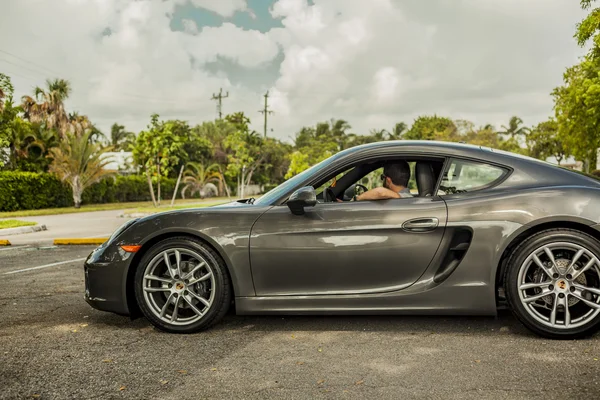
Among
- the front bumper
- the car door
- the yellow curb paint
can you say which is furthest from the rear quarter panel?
the yellow curb paint

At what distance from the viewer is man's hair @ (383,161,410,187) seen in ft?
14.5

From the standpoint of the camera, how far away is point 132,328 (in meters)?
4.50

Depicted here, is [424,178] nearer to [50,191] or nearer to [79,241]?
[79,241]

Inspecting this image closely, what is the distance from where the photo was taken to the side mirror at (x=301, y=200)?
4.08m

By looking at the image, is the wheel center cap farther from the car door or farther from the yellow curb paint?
the yellow curb paint

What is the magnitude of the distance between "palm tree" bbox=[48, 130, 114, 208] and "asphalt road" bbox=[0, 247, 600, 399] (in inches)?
1092

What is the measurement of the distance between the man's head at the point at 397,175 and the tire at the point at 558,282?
0.96 m

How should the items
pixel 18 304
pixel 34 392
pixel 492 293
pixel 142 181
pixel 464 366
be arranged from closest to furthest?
1. pixel 34 392
2. pixel 464 366
3. pixel 492 293
4. pixel 18 304
5. pixel 142 181

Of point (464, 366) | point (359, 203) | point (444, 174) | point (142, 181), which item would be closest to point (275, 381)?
point (464, 366)

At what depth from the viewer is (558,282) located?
3.97 m

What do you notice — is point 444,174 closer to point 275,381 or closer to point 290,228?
point 290,228

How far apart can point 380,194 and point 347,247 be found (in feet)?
1.64

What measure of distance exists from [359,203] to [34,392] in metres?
2.39

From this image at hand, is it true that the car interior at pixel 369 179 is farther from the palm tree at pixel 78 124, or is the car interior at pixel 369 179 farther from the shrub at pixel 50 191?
the palm tree at pixel 78 124
